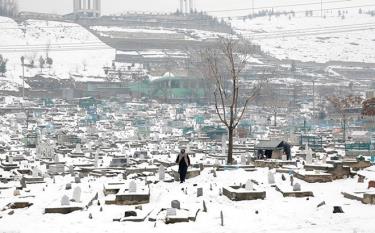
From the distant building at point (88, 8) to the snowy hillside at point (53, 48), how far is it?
15673mm

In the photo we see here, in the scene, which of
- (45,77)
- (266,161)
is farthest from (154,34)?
(266,161)

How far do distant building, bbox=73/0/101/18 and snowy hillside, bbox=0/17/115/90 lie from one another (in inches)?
617

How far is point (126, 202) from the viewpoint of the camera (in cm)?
1449

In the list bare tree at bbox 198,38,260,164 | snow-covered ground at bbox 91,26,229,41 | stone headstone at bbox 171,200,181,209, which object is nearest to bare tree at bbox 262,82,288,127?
bare tree at bbox 198,38,260,164

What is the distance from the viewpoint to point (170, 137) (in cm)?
4275

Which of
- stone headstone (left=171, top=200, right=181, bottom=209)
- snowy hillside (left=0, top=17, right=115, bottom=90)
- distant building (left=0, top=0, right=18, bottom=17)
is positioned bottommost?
stone headstone (left=171, top=200, right=181, bottom=209)

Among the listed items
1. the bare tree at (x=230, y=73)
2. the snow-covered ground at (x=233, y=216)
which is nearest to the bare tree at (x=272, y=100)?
the bare tree at (x=230, y=73)

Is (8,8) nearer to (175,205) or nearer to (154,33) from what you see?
(154,33)

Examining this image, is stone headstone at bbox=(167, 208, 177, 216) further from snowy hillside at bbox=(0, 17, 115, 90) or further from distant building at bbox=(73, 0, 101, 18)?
distant building at bbox=(73, 0, 101, 18)

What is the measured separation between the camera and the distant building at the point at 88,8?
160 metres

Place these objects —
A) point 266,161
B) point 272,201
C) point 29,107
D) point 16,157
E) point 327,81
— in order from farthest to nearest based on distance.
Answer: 1. point 327,81
2. point 29,107
3. point 16,157
4. point 266,161
5. point 272,201

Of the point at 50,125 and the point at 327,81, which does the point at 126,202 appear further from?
the point at 327,81

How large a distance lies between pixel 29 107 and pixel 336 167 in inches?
1966

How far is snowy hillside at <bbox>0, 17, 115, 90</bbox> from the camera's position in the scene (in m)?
95.8
